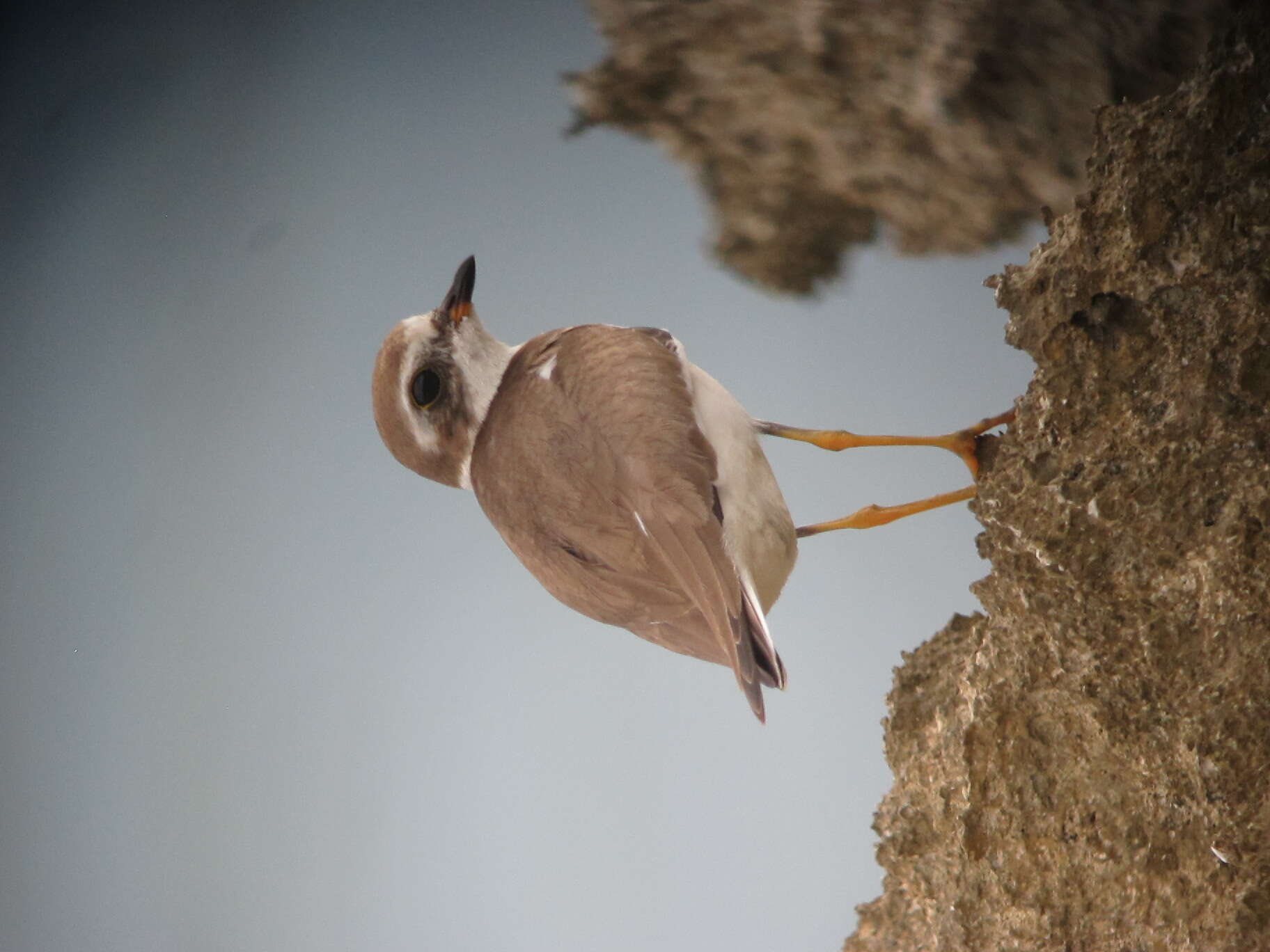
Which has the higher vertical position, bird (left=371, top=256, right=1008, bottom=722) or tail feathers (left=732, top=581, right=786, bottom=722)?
bird (left=371, top=256, right=1008, bottom=722)

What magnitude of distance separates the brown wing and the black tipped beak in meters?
0.15

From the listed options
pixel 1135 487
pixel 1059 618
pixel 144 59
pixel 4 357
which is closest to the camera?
pixel 1135 487

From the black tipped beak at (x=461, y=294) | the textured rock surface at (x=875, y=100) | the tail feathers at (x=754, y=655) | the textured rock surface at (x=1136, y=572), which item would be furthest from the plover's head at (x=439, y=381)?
the textured rock surface at (x=1136, y=572)

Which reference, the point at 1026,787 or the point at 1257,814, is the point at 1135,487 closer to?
the point at 1257,814

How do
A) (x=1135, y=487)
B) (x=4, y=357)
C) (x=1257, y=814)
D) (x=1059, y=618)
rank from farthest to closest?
(x=4, y=357), (x=1059, y=618), (x=1135, y=487), (x=1257, y=814)

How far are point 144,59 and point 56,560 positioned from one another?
1153 millimetres

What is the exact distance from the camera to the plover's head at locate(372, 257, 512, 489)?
1.83 m

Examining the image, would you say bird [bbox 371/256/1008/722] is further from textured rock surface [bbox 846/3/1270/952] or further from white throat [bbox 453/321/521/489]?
textured rock surface [bbox 846/3/1270/952]

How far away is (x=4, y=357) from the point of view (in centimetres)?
196

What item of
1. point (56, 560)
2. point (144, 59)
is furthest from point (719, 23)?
point (56, 560)

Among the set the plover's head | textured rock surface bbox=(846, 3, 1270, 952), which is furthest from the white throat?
textured rock surface bbox=(846, 3, 1270, 952)

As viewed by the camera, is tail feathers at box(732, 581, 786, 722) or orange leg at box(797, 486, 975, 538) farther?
orange leg at box(797, 486, 975, 538)

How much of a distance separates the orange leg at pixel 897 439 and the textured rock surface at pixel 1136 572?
0.29 m

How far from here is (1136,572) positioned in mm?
1285
